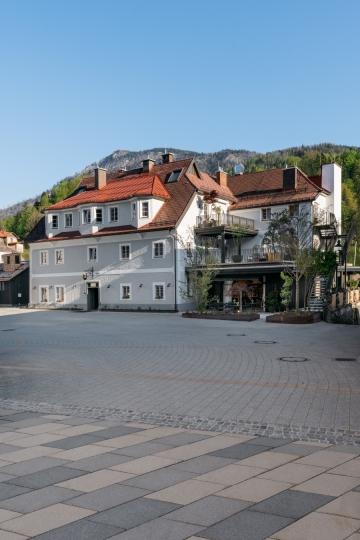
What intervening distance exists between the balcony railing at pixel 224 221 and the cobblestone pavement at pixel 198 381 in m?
19.9

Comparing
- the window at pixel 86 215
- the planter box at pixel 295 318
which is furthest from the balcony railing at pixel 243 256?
the window at pixel 86 215

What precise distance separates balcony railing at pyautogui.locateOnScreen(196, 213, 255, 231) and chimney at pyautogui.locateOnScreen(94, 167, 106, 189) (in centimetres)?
1098

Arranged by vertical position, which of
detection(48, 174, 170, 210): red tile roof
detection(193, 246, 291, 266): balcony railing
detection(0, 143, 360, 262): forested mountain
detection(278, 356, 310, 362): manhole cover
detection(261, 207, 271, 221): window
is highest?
detection(0, 143, 360, 262): forested mountain

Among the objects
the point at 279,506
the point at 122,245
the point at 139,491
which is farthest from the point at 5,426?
the point at 122,245

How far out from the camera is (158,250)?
4012 centimetres

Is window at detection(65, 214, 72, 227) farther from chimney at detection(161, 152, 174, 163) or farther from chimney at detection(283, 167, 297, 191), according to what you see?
chimney at detection(283, 167, 297, 191)

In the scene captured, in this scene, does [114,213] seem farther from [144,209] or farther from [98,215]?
[144,209]

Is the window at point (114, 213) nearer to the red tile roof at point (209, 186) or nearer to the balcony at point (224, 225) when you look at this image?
the red tile roof at point (209, 186)

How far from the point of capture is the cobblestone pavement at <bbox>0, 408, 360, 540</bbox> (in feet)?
14.0

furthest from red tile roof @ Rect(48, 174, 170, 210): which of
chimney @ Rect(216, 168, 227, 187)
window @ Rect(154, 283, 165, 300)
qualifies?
window @ Rect(154, 283, 165, 300)

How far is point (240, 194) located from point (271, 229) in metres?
6.56

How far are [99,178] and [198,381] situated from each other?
38.3 metres

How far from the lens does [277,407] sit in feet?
Answer: 29.3

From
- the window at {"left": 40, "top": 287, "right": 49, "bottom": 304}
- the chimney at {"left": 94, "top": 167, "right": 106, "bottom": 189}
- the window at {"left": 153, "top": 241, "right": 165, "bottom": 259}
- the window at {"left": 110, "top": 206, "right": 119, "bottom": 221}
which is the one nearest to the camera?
the window at {"left": 153, "top": 241, "right": 165, "bottom": 259}
